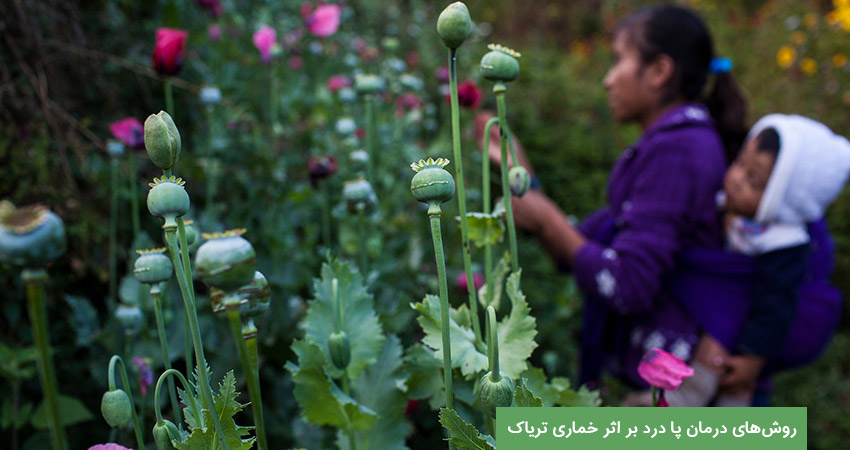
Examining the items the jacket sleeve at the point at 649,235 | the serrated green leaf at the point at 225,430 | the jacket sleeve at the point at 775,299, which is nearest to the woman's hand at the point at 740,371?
the jacket sleeve at the point at 775,299

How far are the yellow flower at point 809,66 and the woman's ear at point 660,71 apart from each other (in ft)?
7.01

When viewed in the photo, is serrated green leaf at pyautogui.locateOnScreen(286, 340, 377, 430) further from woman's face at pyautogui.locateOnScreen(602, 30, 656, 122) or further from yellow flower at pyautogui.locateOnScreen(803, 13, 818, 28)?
yellow flower at pyautogui.locateOnScreen(803, 13, 818, 28)

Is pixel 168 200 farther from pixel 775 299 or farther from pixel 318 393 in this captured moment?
pixel 775 299

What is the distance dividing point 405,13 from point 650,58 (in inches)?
75.8

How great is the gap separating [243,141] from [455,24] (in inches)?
44.0

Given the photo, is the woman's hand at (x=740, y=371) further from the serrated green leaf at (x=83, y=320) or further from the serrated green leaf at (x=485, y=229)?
the serrated green leaf at (x=83, y=320)

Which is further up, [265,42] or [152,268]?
[265,42]

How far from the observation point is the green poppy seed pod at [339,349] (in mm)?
601

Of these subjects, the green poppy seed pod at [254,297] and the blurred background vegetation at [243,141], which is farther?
the blurred background vegetation at [243,141]

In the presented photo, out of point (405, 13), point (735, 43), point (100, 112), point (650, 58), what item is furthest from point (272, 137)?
point (735, 43)

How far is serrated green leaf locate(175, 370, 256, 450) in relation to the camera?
17.5 inches

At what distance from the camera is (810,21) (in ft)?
10.7

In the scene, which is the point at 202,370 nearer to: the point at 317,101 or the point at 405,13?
the point at 317,101

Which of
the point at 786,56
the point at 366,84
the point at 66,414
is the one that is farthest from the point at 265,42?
the point at 786,56
